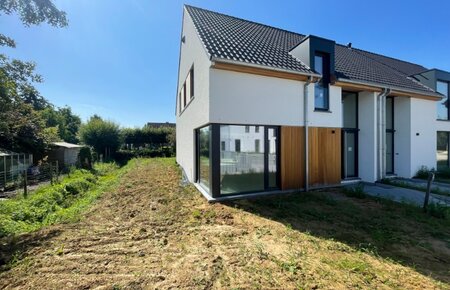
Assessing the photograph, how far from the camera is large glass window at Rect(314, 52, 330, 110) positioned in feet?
29.0

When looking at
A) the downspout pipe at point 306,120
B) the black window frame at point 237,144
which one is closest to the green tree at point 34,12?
the black window frame at point 237,144

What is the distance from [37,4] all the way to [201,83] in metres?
4.88

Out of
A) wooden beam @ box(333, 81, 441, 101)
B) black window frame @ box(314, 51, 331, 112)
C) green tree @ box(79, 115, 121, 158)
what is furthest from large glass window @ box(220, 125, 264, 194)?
green tree @ box(79, 115, 121, 158)

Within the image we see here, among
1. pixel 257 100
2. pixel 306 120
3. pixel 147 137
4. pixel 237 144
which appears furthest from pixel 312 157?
pixel 147 137

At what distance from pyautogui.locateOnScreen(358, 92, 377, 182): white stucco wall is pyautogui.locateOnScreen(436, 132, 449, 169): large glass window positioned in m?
5.64

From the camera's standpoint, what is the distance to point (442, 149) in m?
12.9

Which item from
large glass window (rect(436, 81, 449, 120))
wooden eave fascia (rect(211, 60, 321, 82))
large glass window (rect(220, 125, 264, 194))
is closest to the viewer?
wooden eave fascia (rect(211, 60, 321, 82))

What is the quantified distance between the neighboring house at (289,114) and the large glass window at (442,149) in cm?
91

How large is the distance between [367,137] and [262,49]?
5986mm

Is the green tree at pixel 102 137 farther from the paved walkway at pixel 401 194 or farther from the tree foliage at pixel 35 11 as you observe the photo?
the paved walkway at pixel 401 194

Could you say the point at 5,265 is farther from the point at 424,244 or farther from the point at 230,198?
the point at 424,244

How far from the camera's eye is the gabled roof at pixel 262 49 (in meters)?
7.55

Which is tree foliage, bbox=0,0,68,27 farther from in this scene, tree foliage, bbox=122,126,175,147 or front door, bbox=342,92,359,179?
tree foliage, bbox=122,126,175,147

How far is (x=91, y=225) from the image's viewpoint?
17.5ft
